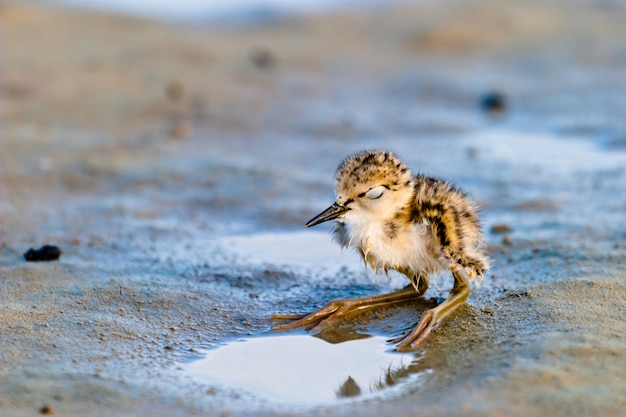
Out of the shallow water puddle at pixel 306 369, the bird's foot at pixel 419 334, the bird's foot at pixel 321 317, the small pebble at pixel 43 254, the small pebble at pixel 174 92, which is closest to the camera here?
the shallow water puddle at pixel 306 369

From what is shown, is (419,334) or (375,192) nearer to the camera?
(419,334)

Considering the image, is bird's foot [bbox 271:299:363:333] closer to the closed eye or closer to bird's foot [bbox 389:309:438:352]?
bird's foot [bbox 389:309:438:352]

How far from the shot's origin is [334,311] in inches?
167

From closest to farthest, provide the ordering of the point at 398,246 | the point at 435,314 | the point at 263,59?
the point at 435,314
the point at 398,246
the point at 263,59

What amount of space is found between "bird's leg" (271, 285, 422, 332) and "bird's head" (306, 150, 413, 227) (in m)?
0.41

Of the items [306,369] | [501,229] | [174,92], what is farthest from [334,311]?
[174,92]

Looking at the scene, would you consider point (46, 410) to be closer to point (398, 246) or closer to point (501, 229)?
point (398, 246)

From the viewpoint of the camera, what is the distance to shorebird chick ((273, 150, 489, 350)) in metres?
4.20

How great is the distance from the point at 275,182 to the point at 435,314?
2.96 m

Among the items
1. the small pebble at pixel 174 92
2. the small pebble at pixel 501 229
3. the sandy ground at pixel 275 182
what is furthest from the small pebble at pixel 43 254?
the small pebble at pixel 174 92

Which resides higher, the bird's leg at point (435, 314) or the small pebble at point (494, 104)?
the small pebble at point (494, 104)

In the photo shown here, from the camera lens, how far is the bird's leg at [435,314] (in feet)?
12.8

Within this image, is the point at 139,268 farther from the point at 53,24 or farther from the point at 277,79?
the point at 53,24

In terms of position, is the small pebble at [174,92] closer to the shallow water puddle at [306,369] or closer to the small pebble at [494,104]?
the small pebble at [494,104]
